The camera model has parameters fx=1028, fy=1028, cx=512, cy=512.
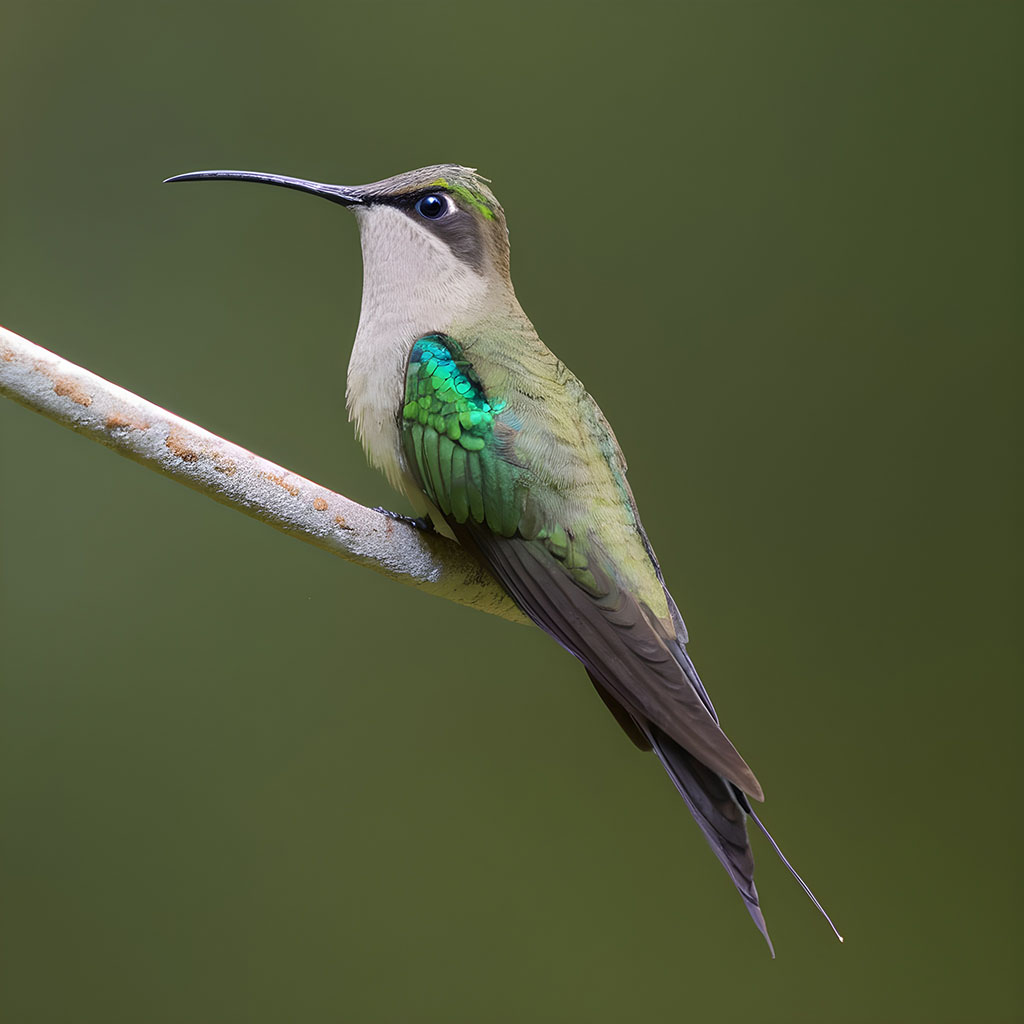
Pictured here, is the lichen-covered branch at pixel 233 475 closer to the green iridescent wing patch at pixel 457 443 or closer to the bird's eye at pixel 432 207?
the green iridescent wing patch at pixel 457 443

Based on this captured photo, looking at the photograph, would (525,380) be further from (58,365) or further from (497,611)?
(58,365)

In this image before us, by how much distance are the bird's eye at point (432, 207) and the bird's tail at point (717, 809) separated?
0.95 m

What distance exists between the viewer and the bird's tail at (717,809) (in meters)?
1.53

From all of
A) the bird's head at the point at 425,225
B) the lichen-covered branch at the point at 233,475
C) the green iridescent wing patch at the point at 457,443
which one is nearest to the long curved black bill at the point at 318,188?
the bird's head at the point at 425,225

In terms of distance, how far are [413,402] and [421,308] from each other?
19cm

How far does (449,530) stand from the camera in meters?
1.86

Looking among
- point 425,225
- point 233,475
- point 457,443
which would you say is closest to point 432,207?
point 425,225

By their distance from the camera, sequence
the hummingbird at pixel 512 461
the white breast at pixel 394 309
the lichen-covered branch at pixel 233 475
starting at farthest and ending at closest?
the white breast at pixel 394 309
the hummingbird at pixel 512 461
the lichen-covered branch at pixel 233 475

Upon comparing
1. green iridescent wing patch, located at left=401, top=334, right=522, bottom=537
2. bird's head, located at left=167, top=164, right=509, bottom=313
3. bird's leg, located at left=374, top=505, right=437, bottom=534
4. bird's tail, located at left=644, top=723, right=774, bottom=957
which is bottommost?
bird's tail, located at left=644, top=723, right=774, bottom=957

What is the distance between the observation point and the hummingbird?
159cm

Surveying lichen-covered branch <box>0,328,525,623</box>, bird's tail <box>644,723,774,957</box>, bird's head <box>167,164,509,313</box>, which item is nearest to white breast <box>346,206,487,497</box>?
bird's head <box>167,164,509,313</box>

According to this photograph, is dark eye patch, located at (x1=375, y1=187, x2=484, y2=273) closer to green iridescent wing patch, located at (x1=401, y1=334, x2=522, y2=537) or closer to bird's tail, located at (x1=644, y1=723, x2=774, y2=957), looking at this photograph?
green iridescent wing patch, located at (x1=401, y1=334, x2=522, y2=537)

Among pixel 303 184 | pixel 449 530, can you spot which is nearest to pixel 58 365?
pixel 303 184

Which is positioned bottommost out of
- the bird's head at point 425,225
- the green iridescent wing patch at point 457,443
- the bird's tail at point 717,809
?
the bird's tail at point 717,809
